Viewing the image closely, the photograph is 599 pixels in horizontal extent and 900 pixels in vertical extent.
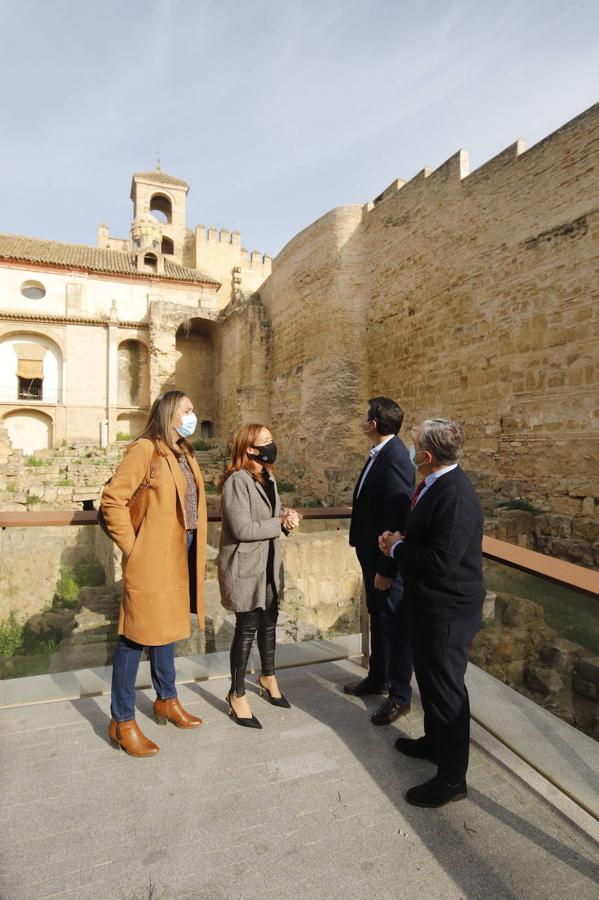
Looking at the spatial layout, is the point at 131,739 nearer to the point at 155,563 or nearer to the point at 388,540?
the point at 155,563

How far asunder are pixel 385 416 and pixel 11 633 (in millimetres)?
3224

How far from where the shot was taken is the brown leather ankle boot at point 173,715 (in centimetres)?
252

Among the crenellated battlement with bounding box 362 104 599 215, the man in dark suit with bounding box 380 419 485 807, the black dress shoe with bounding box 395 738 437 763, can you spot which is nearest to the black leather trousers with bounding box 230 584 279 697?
the black dress shoe with bounding box 395 738 437 763

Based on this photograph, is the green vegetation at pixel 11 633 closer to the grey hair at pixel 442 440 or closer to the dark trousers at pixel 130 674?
the dark trousers at pixel 130 674

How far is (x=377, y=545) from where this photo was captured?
9.37 feet

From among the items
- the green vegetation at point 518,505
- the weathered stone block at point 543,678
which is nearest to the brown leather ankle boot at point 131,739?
the weathered stone block at point 543,678

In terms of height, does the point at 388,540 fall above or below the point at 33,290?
below

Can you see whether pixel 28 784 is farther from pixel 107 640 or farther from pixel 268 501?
pixel 268 501

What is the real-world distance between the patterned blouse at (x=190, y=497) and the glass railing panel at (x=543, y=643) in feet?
5.24

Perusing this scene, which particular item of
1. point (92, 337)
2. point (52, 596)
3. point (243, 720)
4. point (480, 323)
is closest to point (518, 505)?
point (480, 323)

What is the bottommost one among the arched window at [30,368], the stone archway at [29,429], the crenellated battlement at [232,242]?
the stone archway at [29,429]

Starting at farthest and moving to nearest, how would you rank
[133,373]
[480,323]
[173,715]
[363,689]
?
[133,373] → [480,323] → [363,689] → [173,715]

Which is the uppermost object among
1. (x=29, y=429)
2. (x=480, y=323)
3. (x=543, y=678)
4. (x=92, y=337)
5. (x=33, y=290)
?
(x=33, y=290)

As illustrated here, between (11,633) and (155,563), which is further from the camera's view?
(11,633)
